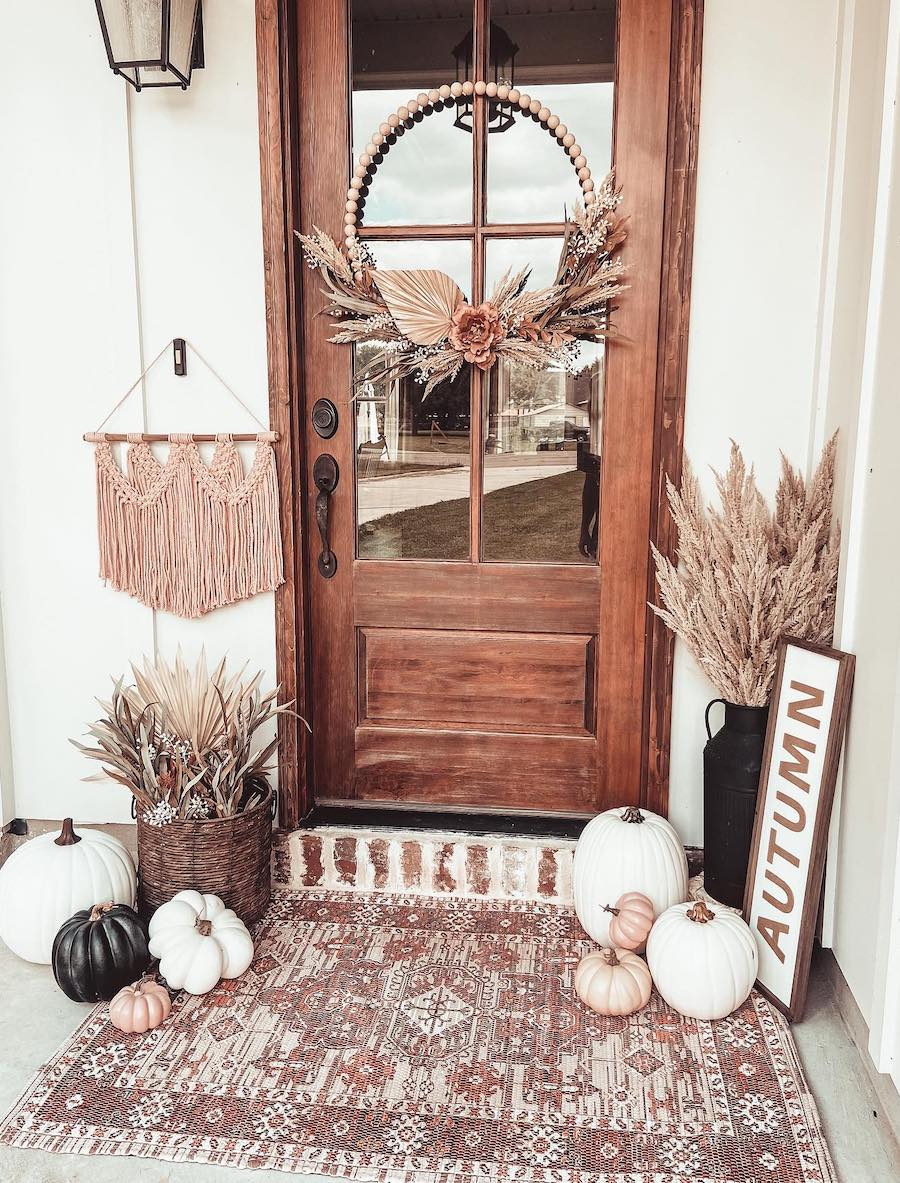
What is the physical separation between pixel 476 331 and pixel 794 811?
1.43 meters

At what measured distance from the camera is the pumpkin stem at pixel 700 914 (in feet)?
6.97

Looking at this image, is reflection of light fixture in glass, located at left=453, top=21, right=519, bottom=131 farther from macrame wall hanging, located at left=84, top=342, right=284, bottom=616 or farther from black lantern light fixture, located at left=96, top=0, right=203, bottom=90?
macrame wall hanging, located at left=84, top=342, right=284, bottom=616

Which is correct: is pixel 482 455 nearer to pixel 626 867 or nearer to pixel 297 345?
pixel 297 345

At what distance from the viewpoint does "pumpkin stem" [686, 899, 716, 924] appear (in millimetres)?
2125

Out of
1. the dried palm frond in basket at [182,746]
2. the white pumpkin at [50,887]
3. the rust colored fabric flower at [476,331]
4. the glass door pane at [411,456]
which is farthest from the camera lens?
the glass door pane at [411,456]

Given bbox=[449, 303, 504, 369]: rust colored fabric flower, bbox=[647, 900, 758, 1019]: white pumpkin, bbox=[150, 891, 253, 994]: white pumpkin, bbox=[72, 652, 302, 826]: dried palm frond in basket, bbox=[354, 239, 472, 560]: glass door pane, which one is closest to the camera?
bbox=[647, 900, 758, 1019]: white pumpkin

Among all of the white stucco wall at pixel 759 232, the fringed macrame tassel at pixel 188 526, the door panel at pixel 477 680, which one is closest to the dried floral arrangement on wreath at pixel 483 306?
the white stucco wall at pixel 759 232

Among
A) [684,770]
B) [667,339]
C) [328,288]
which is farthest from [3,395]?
[684,770]

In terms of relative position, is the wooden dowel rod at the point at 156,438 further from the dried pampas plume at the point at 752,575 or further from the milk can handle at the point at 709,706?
the milk can handle at the point at 709,706

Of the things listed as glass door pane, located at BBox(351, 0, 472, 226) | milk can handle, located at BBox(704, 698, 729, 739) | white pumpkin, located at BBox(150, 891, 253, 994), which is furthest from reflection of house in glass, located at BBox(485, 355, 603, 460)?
white pumpkin, located at BBox(150, 891, 253, 994)

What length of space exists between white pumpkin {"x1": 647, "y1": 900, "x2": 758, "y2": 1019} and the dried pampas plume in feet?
1.78

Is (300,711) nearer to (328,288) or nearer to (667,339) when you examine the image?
(328,288)

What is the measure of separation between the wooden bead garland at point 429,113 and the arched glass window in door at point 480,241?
0.06 ft

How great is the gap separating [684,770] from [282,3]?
7.55 feet
